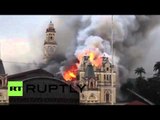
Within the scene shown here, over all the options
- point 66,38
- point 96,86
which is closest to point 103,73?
point 96,86

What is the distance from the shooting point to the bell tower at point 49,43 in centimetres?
742

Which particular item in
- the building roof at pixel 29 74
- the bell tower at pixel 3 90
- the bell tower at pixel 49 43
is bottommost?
the bell tower at pixel 3 90

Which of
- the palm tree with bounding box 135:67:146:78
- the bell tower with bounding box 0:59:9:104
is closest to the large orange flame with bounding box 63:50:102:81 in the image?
the palm tree with bounding box 135:67:146:78

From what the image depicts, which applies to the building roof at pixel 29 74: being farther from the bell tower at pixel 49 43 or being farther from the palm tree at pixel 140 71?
the palm tree at pixel 140 71

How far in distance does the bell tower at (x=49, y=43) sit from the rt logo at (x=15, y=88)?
1.58 feet

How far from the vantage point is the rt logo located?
7332 millimetres

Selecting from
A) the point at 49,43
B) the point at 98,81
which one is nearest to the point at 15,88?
the point at 49,43

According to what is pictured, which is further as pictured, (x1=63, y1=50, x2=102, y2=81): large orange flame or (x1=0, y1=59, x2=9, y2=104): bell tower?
(x1=63, y1=50, x2=102, y2=81): large orange flame

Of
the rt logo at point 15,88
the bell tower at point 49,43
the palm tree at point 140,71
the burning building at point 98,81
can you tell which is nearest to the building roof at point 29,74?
the rt logo at point 15,88

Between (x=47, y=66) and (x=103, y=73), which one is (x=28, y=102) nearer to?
(x=47, y=66)

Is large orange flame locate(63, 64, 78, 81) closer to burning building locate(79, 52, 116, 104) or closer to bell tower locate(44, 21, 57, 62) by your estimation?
burning building locate(79, 52, 116, 104)

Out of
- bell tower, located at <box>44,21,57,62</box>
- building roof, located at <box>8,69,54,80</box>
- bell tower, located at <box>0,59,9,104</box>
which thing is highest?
bell tower, located at <box>44,21,57,62</box>

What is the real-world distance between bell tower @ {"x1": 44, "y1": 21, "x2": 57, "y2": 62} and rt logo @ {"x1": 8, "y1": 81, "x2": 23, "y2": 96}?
0.48 m

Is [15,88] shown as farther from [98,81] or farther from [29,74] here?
[98,81]
